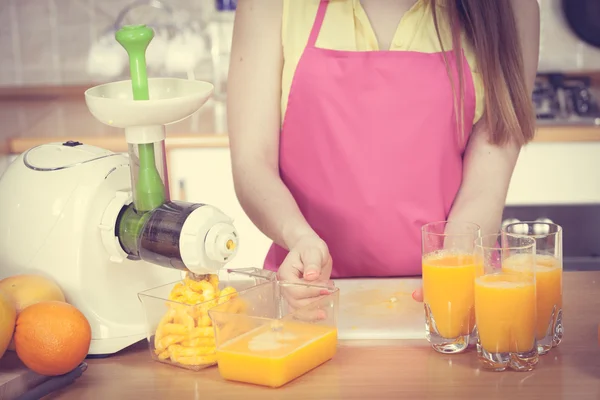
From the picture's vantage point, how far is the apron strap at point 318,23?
63.7 inches

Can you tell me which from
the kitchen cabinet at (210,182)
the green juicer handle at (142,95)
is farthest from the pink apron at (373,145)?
the kitchen cabinet at (210,182)

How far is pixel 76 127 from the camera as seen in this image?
9.75ft

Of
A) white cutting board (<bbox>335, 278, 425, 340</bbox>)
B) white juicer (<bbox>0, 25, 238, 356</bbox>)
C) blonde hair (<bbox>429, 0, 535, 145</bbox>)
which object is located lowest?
white cutting board (<bbox>335, 278, 425, 340</bbox>)

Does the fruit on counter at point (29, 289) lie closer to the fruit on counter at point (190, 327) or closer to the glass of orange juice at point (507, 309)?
the fruit on counter at point (190, 327)

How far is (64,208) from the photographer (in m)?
1.21

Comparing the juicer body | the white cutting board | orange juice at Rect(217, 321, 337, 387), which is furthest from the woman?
orange juice at Rect(217, 321, 337, 387)

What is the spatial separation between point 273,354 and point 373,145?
Answer: 2.21 ft

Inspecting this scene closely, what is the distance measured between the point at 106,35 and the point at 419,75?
1.92 meters

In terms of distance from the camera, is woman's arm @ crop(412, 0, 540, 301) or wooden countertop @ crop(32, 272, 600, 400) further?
woman's arm @ crop(412, 0, 540, 301)

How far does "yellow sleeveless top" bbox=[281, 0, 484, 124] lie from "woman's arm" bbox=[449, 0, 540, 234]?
77mm

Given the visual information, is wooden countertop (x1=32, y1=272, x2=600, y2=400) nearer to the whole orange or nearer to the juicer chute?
the whole orange

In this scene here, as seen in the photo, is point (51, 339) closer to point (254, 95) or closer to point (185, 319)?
point (185, 319)

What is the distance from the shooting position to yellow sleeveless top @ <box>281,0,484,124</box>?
63.6 inches

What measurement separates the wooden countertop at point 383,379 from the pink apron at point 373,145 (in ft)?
1.62
